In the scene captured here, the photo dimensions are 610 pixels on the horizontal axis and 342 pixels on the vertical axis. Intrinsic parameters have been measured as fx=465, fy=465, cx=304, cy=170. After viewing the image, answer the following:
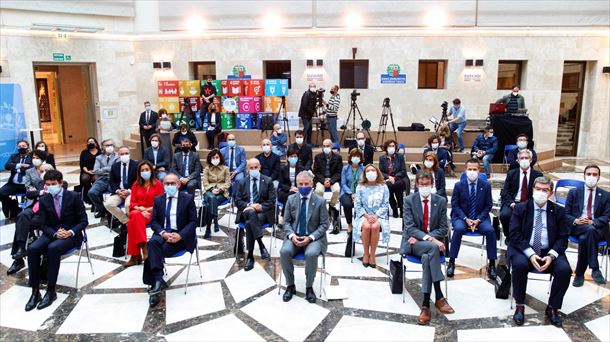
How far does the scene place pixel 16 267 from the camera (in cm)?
569

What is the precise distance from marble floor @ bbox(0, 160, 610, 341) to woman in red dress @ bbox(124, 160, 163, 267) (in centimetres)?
21

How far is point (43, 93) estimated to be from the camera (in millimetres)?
17156

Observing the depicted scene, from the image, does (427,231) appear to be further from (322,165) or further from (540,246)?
(322,165)

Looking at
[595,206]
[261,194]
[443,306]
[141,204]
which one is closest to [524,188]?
[595,206]

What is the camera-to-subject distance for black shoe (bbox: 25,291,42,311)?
4.76 meters

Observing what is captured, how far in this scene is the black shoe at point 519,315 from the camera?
172 inches

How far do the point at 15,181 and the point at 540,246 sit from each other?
765 centimetres

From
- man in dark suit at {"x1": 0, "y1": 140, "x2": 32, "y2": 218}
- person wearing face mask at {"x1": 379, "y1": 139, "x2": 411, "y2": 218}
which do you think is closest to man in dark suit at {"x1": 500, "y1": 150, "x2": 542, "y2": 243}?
person wearing face mask at {"x1": 379, "y1": 139, "x2": 411, "y2": 218}

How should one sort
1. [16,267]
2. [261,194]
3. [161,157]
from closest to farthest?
[16,267], [261,194], [161,157]

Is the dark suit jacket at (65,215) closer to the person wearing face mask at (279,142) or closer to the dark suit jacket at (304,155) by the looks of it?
the dark suit jacket at (304,155)

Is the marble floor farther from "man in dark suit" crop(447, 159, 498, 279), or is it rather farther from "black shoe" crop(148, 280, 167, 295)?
"man in dark suit" crop(447, 159, 498, 279)

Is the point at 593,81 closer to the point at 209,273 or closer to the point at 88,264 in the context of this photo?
the point at 209,273

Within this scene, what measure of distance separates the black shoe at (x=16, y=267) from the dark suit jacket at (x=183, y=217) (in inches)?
77.0

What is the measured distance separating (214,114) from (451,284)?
909cm
